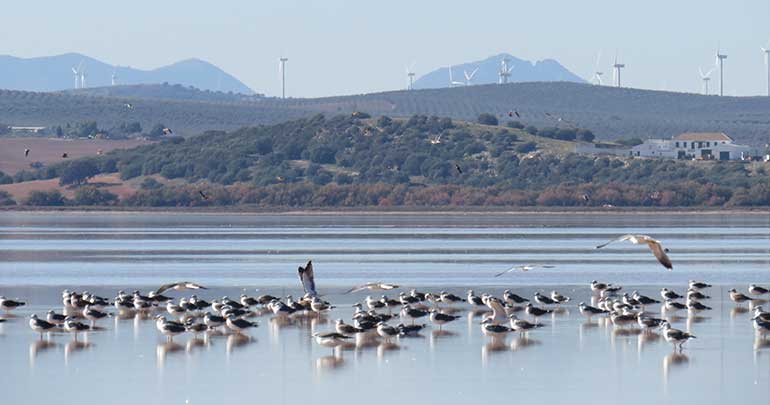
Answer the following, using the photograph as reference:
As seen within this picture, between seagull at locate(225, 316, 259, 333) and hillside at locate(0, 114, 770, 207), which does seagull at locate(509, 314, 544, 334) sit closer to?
seagull at locate(225, 316, 259, 333)

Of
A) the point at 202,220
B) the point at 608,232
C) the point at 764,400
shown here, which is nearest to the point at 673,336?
the point at 764,400

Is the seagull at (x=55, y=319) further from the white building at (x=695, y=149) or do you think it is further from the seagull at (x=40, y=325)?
the white building at (x=695, y=149)

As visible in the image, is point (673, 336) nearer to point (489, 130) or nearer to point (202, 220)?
point (202, 220)

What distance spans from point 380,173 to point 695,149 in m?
32.2

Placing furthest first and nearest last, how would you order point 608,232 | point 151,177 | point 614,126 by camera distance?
point 614,126 → point 151,177 → point 608,232

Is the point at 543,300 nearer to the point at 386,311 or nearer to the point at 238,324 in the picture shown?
the point at 386,311

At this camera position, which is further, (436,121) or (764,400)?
(436,121)

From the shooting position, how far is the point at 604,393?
19.3 meters

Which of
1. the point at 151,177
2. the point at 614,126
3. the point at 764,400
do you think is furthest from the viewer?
the point at 614,126

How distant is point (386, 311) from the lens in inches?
1144

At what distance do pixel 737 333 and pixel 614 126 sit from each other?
142 meters

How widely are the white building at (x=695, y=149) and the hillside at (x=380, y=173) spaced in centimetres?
623

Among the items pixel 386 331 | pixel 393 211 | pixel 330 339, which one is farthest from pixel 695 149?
pixel 330 339

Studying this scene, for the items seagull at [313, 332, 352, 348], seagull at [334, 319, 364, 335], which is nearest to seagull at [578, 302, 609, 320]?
seagull at [334, 319, 364, 335]
